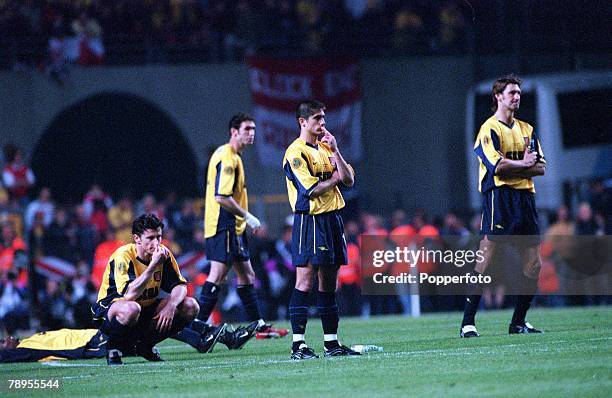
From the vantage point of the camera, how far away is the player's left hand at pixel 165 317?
12.0 meters

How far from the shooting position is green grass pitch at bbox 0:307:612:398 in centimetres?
920

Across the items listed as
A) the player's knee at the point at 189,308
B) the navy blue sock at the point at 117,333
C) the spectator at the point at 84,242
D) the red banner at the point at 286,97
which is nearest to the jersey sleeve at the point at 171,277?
the player's knee at the point at 189,308

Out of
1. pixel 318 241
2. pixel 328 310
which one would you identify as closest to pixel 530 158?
pixel 318 241

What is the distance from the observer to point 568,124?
27.9m

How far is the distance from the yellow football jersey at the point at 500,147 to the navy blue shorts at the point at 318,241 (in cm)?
218

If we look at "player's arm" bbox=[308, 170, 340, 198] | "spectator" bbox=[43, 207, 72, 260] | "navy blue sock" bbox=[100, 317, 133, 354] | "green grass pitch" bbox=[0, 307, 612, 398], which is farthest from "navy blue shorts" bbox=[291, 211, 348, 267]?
"spectator" bbox=[43, 207, 72, 260]

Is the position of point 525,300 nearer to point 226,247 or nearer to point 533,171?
point 533,171

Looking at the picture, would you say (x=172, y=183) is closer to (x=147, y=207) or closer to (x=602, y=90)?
(x=147, y=207)

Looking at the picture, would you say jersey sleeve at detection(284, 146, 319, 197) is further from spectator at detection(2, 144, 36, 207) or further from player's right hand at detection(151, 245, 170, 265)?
spectator at detection(2, 144, 36, 207)

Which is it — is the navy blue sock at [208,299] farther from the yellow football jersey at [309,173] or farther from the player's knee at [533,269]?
the player's knee at [533,269]

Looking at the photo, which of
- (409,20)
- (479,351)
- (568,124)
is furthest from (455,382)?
(409,20)

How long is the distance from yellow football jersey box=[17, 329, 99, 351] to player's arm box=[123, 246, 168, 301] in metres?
1.44

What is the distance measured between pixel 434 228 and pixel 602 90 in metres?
7.97

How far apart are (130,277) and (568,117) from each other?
1775cm
